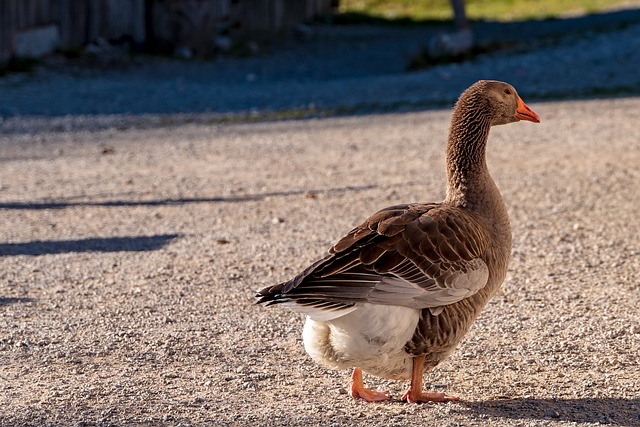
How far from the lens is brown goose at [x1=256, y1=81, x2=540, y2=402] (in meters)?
4.27

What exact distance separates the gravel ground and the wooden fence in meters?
2.73

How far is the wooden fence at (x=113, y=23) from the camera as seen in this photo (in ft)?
56.5

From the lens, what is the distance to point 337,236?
797cm

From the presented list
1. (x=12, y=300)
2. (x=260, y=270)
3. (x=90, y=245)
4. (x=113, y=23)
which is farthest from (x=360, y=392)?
(x=113, y=23)

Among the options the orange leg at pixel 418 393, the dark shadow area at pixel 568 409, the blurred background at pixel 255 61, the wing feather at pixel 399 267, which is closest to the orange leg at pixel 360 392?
the orange leg at pixel 418 393

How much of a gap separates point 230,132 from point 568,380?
26.7ft

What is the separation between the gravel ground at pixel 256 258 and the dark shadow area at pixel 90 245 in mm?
33

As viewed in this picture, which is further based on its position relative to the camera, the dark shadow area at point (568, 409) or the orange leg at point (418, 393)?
the orange leg at point (418, 393)

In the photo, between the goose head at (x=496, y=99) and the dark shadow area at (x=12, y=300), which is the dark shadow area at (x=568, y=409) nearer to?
the goose head at (x=496, y=99)

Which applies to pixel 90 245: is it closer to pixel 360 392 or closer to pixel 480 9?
pixel 360 392

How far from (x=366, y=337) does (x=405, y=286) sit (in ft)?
0.98

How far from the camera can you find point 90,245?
7766 mm

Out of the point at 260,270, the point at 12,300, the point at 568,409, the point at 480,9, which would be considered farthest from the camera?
the point at 480,9

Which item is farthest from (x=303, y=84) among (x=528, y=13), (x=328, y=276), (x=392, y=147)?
(x=528, y=13)
